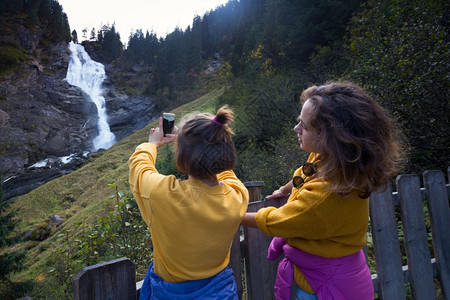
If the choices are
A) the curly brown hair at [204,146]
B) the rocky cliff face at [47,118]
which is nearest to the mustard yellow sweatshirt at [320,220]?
the curly brown hair at [204,146]

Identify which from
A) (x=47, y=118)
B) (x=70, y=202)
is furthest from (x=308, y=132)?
(x=47, y=118)

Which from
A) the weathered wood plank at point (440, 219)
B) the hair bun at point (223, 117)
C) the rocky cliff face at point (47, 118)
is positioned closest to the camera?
the hair bun at point (223, 117)

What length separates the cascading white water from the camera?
115 ft

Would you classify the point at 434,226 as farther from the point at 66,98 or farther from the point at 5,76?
the point at 5,76

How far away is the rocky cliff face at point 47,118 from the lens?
2481 cm

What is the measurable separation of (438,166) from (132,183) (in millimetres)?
5041

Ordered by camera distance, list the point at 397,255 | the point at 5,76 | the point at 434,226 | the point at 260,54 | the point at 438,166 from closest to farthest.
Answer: the point at 397,255, the point at 434,226, the point at 438,166, the point at 260,54, the point at 5,76

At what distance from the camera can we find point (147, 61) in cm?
5797

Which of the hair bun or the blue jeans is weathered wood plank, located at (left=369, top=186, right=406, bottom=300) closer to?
the blue jeans

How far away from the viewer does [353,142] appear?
116cm

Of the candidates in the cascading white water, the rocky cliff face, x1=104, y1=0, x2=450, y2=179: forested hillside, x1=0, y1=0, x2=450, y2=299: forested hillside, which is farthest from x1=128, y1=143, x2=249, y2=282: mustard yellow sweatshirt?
the cascading white water

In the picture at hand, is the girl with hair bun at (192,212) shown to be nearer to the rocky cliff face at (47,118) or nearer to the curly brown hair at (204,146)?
the curly brown hair at (204,146)

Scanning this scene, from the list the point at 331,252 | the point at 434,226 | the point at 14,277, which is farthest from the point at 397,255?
the point at 14,277

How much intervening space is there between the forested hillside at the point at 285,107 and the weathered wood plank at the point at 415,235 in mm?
559
